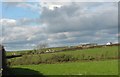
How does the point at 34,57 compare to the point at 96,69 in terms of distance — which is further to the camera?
the point at 34,57

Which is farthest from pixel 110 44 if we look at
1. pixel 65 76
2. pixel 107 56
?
Answer: pixel 65 76

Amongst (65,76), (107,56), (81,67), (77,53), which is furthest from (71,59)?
(65,76)

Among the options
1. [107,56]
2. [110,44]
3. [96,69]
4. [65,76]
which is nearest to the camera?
[65,76]

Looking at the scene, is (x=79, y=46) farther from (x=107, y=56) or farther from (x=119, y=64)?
(x=119, y=64)

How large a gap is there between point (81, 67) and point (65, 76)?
45.7 feet

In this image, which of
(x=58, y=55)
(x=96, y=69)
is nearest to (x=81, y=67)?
(x=96, y=69)

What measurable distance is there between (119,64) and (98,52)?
1116cm

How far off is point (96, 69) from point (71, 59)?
52.7ft

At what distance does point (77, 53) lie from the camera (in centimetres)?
6762

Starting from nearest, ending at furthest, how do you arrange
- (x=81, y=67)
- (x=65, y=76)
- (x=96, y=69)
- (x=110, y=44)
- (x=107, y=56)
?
1. (x=65, y=76)
2. (x=96, y=69)
3. (x=81, y=67)
4. (x=107, y=56)
5. (x=110, y=44)

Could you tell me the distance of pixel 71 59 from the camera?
6738 centimetres

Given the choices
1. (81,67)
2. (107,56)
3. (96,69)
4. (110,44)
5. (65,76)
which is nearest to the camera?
(65,76)

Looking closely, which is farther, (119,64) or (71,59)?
(71,59)

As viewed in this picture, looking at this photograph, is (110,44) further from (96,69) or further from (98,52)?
(96,69)
